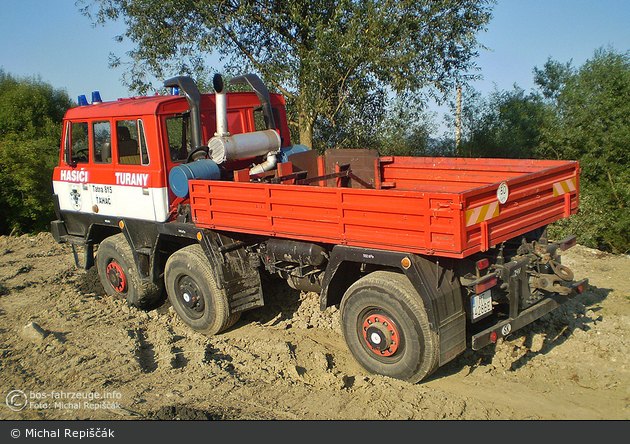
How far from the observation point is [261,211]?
495 cm

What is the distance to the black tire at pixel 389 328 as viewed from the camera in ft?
13.5

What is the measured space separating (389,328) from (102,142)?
455 cm

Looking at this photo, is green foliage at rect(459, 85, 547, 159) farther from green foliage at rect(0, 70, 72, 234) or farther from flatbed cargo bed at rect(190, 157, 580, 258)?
green foliage at rect(0, 70, 72, 234)

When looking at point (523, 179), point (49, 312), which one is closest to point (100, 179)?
point (49, 312)

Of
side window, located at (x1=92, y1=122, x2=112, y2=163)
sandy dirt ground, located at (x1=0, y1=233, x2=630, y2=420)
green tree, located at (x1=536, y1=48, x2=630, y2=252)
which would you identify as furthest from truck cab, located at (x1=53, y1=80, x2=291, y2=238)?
green tree, located at (x1=536, y1=48, x2=630, y2=252)

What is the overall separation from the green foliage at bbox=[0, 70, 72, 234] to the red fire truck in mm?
6929

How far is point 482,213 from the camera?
3.85 meters

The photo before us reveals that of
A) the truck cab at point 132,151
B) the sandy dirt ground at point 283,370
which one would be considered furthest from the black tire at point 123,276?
the truck cab at point 132,151

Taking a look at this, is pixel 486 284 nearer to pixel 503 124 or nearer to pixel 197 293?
pixel 197 293

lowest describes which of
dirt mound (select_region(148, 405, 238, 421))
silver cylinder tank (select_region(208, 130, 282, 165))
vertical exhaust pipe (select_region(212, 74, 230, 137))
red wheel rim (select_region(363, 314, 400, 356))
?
dirt mound (select_region(148, 405, 238, 421))

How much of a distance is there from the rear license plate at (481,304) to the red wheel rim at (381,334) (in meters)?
0.67

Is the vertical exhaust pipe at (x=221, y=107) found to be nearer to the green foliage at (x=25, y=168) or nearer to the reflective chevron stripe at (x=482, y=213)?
the reflective chevron stripe at (x=482, y=213)

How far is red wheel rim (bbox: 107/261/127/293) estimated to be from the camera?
692 cm

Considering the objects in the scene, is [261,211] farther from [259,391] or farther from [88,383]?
[88,383]
